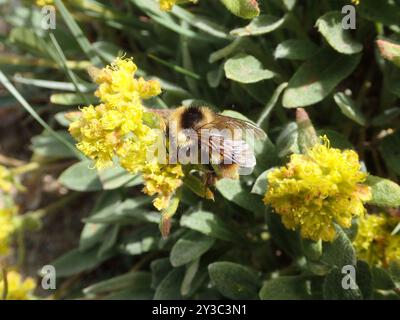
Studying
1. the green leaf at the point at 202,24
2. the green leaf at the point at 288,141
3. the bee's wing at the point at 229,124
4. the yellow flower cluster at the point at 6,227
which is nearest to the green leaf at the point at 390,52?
the green leaf at the point at 288,141

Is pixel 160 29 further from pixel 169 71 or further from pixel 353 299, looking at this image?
pixel 353 299

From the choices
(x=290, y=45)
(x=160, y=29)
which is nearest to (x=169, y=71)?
(x=160, y=29)

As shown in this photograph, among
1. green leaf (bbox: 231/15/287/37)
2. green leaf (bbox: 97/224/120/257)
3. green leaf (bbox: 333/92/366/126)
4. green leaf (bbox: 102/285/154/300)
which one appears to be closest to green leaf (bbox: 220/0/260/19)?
green leaf (bbox: 231/15/287/37)

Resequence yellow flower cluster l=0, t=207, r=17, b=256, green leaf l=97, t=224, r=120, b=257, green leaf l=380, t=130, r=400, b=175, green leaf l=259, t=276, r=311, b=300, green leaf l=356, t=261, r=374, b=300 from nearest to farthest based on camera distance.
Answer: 1. green leaf l=356, t=261, r=374, b=300
2. green leaf l=259, t=276, r=311, b=300
3. green leaf l=380, t=130, r=400, b=175
4. green leaf l=97, t=224, r=120, b=257
5. yellow flower cluster l=0, t=207, r=17, b=256

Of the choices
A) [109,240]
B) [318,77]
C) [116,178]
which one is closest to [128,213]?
[116,178]

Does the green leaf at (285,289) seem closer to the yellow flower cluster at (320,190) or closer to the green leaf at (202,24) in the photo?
the yellow flower cluster at (320,190)

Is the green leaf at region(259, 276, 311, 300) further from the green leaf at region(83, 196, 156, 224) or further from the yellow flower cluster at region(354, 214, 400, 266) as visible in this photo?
the green leaf at region(83, 196, 156, 224)
